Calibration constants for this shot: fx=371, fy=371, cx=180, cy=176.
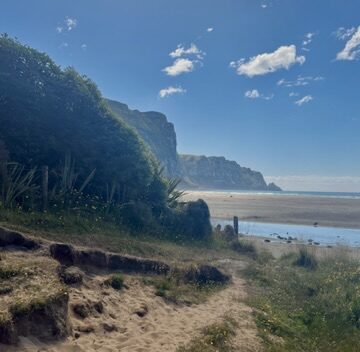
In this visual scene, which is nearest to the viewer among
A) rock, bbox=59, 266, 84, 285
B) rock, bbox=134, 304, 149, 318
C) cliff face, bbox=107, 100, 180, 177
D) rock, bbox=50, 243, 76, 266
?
rock, bbox=59, 266, 84, 285

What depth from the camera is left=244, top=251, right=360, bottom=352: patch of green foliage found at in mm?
8360

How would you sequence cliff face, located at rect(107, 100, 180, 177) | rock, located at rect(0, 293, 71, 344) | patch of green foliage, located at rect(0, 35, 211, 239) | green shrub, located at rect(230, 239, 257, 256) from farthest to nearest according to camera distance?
cliff face, located at rect(107, 100, 180, 177) → green shrub, located at rect(230, 239, 257, 256) → patch of green foliage, located at rect(0, 35, 211, 239) → rock, located at rect(0, 293, 71, 344)

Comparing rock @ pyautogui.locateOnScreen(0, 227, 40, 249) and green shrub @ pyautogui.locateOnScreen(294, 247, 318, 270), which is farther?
green shrub @ pyautogui.locateOnScreen(294, 247, 318, 270)

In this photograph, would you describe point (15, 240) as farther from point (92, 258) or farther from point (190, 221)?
point (190, 221)

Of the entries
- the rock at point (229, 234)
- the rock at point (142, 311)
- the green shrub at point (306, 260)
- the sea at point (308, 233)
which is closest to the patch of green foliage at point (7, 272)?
the rock at point (142, 311)

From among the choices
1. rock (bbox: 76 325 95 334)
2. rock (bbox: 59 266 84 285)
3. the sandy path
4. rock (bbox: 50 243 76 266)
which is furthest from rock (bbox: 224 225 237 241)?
rock (bbox: 76 325 95 334)

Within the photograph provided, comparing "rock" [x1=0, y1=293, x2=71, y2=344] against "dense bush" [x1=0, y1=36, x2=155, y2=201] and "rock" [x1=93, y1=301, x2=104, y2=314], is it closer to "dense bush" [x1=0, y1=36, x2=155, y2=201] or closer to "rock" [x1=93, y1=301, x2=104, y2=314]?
"rock" [x1=93, y1=301, x2=104, y2=314]

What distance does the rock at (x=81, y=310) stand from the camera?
6941mm

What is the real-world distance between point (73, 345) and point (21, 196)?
8.00m

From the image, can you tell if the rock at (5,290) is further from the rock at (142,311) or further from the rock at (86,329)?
the rock at (142,311)

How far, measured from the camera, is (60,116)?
17.0 meters

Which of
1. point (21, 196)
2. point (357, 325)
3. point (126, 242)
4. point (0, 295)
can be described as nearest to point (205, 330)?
point (0, 295)

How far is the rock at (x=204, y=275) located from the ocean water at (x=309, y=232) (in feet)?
44.5

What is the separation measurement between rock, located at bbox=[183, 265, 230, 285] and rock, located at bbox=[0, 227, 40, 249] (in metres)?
4.79
